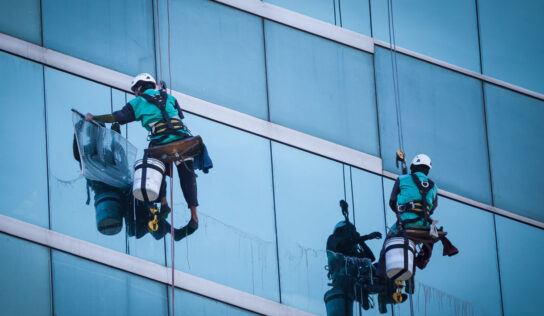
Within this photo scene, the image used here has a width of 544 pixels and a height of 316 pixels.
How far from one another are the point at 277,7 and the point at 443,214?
385cm

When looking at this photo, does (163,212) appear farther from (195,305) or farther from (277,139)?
(277,139)

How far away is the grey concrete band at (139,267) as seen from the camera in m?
19.0

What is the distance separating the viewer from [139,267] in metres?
19.3

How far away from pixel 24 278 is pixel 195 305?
2265 mm

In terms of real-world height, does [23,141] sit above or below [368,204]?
above

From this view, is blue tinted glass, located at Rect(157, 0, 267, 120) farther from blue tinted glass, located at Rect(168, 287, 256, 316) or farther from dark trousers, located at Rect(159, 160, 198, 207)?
blue tinted glass, located at Rect(168, 287, 256, 316)

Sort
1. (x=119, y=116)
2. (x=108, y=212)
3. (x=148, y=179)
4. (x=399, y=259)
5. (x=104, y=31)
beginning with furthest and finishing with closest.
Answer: (x=104, y=31), (x=108, y=212), (x=119, y=116), (x=399, y=259), (x=148, y=179)

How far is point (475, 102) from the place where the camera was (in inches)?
885

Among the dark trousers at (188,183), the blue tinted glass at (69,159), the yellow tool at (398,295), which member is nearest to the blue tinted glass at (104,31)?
the blue tinted glass at (69,159)

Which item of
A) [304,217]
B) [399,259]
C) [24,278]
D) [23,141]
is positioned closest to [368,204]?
[304,217]

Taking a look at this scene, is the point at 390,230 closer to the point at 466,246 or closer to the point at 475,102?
the point at 466,246

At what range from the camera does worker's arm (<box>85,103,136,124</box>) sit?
18891 millimetres

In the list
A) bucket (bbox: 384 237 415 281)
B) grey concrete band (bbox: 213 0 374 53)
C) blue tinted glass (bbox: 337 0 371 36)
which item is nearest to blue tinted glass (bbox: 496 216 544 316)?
bucket (bbox: 384 237 415 281)

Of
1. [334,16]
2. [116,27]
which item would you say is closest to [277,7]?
[334,16]
